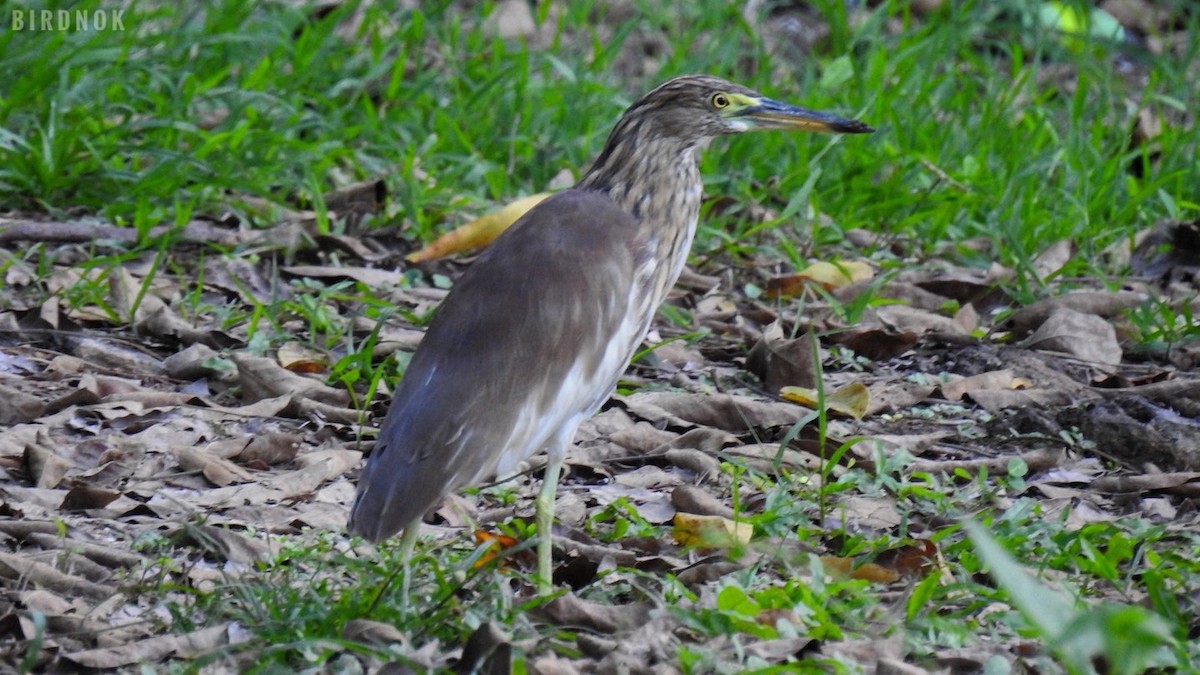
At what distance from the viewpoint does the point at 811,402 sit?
5.13 m

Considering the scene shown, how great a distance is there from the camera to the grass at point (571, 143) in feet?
18.0

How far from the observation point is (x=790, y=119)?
15.8 feet

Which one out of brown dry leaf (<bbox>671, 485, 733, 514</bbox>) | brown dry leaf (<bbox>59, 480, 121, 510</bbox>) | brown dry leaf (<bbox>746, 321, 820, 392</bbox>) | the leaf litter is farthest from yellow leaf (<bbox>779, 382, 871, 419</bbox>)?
brown dry leaf (<bbox>59, 480, 121, 510</bbox>)

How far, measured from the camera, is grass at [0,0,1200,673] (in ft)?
18.0

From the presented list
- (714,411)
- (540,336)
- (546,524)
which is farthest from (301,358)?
(546,524)

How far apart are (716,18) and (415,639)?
17.5 feet

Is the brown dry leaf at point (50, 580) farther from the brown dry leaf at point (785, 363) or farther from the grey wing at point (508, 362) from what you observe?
the brown dry leaf at point (785, 363)

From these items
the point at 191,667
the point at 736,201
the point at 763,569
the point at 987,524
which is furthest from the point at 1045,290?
the point at 191,667

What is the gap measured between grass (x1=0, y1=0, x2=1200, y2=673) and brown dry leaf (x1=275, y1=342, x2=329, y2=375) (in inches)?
3.5

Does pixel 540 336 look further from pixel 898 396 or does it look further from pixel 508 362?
pixel 898 396

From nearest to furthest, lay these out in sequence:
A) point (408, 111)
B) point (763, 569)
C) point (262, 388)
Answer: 1. point (763, 569)
2. point (262, 388)
3. point (408, 111)

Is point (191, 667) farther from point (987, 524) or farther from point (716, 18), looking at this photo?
point (716, 18)

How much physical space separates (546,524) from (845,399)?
1.52m

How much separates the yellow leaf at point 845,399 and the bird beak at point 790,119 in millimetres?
817
